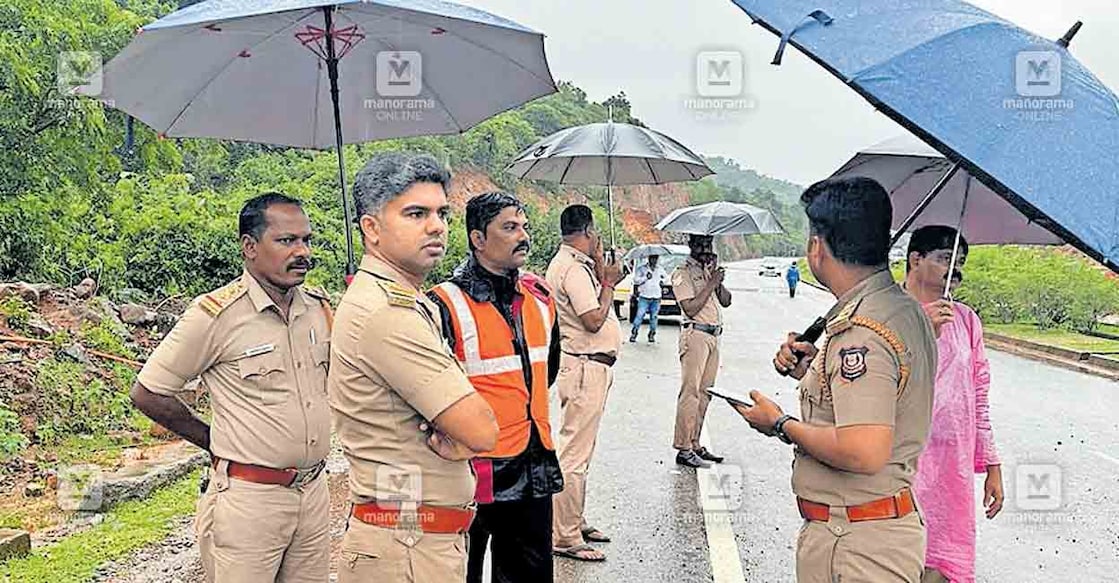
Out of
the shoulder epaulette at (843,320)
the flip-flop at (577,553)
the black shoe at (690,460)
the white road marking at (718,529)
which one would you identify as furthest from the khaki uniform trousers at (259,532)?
the black shoe at (690,460)

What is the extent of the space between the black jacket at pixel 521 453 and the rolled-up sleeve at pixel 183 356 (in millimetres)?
792

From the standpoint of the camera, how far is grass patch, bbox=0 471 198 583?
4820mm

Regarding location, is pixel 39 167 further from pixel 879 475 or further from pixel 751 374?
pixel 879 475

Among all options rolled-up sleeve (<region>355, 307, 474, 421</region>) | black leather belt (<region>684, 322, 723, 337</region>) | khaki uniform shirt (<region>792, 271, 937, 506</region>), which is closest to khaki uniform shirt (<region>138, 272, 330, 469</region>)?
rolled-up sleeve (<region>355, 307, 474, 421</region>)

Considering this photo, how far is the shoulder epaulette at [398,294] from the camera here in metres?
2.45

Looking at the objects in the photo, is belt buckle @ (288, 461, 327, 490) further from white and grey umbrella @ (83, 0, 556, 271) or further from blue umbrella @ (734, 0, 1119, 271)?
blue umbrella @ (734, 0, 1119, 271)

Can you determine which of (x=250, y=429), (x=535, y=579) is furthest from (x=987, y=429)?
(x=250, y=429)

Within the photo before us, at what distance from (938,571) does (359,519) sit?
2.16 m

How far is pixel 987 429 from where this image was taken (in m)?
3.84

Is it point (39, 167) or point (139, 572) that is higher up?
point (39, 167)

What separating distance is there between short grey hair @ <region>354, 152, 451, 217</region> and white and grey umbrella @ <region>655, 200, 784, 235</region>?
8.68m

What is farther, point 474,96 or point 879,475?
point 474,96

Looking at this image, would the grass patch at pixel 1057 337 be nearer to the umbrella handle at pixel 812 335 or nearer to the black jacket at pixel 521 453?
the black jacket at pixel 521 453

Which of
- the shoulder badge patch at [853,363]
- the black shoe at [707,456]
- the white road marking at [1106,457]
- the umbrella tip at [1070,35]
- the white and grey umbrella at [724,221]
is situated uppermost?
the umbrella tip at [1070,35]
